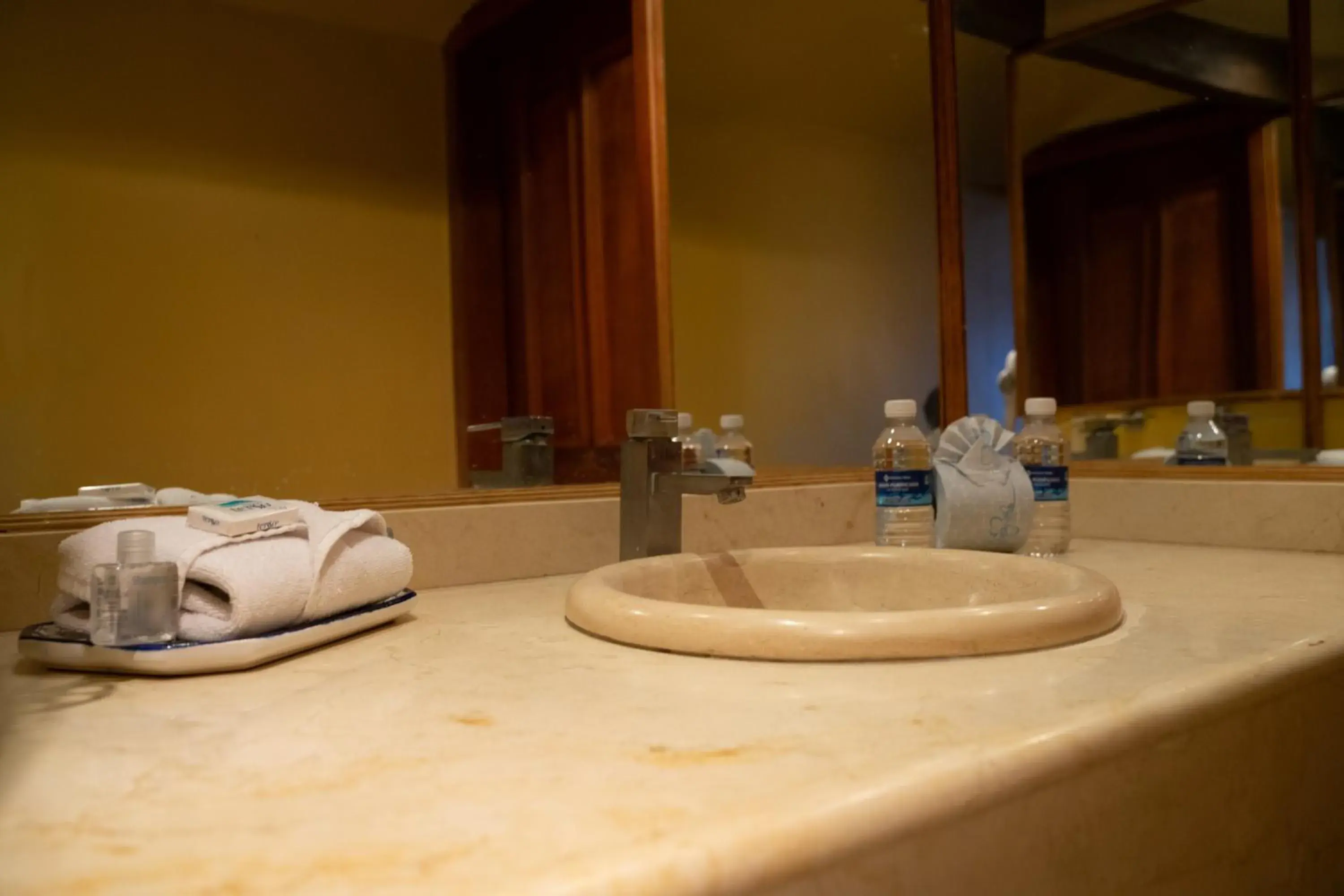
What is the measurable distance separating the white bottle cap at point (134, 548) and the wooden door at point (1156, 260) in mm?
1325

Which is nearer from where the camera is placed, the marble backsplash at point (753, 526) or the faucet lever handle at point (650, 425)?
the marble backsplash at point (753, 526)

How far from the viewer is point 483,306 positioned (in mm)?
1101

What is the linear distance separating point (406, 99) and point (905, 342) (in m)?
0.90

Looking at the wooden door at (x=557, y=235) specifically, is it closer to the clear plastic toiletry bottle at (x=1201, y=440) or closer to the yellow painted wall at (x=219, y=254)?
the yellow painted wall at (x=219, y=254)

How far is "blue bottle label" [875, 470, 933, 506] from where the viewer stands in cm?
110

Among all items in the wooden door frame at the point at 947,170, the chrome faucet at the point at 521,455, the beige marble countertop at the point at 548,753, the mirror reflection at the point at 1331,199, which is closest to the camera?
the beige marble countertop at the point at 548,753

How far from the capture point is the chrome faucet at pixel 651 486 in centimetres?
97

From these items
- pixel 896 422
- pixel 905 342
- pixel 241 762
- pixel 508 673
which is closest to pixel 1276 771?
pixel 508 673

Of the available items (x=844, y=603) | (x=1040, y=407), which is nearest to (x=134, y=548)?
(x=844, y=603)

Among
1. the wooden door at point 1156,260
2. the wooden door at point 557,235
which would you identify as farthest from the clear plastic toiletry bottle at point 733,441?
the wooden door at point 1156,260

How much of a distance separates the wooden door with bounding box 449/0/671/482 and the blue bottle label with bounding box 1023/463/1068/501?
1.64 feet

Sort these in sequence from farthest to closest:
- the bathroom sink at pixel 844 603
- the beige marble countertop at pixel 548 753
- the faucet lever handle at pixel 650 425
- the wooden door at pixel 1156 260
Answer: the wooden door at pixel 1156 260
the faucet lever handle at pixel 650 425
the bathroom sink at pixel 844 603
the beige marble countertop at pixel 548 753

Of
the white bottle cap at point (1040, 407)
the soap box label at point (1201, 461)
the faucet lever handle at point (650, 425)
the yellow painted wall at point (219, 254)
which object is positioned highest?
the yellow painted wall at point (219, 254)

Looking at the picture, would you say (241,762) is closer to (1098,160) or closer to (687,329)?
(687,329)
